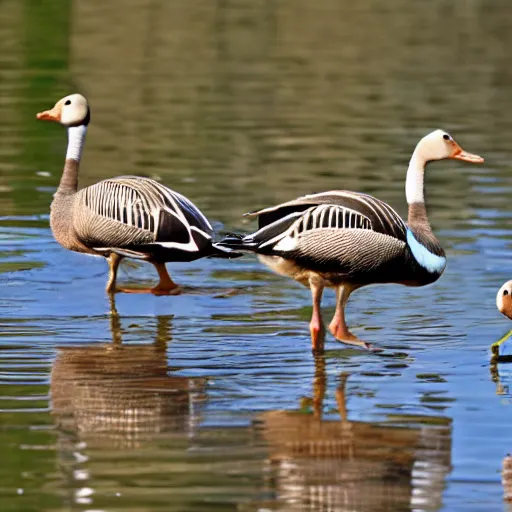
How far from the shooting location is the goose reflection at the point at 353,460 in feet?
23.6

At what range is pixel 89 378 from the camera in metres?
9.62

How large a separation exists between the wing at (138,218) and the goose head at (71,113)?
3.78 ft

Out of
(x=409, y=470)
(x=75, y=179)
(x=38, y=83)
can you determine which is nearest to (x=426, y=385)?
(x=409, y=470)

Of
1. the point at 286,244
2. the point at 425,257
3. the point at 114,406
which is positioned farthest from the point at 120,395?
the point at 425,257

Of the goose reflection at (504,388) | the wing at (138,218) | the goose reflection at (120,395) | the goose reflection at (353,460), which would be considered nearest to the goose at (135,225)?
the wing at (138,218)

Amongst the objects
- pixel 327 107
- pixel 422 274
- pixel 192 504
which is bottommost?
pixel 192 504

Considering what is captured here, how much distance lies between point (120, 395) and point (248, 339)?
172cm

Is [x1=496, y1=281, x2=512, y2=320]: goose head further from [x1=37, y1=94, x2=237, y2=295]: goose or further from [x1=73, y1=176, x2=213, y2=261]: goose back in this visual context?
[x1=73, y1=176, x2=213, y2=261]: goose back

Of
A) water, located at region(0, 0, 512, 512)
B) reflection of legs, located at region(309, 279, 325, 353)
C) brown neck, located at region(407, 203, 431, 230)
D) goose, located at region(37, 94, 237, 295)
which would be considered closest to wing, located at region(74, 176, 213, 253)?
goose, located at region(37, 94, 237, 295)

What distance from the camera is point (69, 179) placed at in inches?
512

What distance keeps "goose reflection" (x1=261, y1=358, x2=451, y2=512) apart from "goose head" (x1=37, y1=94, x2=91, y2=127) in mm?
5018

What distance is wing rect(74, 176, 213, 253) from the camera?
38.3 feet

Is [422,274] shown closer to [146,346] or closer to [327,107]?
[146,346]

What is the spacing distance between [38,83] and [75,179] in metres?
15.1
